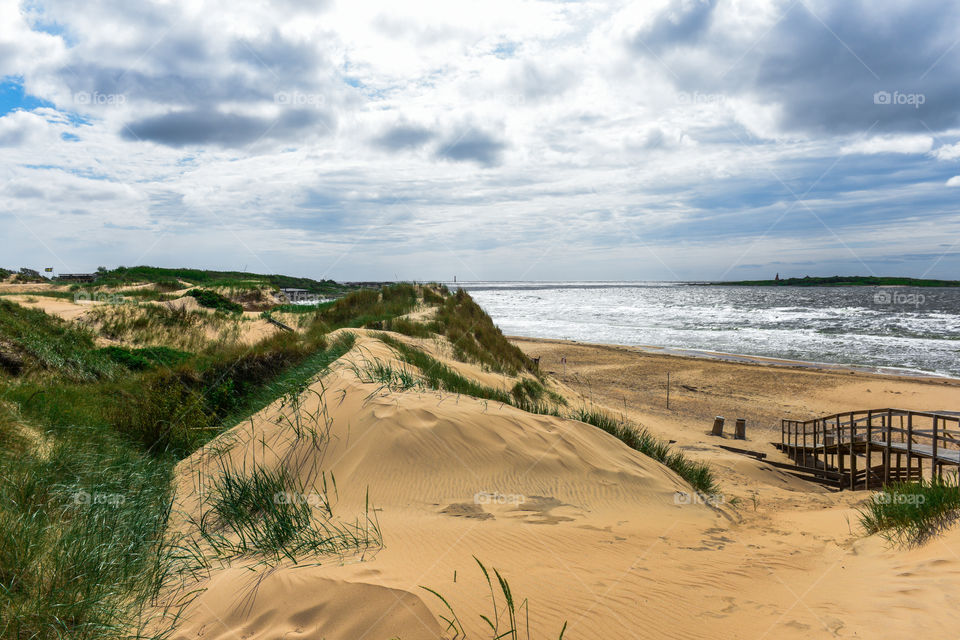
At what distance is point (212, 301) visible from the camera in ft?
83.4

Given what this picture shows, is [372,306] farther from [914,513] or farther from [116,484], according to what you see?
[914,513]

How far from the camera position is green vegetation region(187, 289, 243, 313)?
982 inches

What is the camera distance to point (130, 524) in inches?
173

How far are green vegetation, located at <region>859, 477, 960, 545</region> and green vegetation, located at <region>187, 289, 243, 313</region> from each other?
25.2 meters

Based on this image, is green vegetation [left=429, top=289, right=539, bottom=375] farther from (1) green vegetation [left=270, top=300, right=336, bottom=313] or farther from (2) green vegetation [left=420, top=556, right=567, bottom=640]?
(2) green vegetation [left=420, top=556, right=567, bottom=640]

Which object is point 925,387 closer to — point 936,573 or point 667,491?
point 667,491

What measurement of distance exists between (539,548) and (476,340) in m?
13.1

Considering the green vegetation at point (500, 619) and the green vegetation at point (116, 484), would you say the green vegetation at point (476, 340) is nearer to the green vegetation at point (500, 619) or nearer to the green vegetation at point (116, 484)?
the green vegetation at point (116, 484)

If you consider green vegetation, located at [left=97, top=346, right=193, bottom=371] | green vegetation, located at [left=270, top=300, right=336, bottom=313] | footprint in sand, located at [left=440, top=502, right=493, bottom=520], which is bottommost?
footprint in sand, located at [left=440, top=502, right=493, bottom=520]

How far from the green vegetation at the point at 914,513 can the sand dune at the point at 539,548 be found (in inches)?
10.5

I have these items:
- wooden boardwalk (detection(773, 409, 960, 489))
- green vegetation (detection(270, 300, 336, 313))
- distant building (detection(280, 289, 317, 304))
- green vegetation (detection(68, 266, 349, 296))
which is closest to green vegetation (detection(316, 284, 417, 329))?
green vegetation (detection(270, 300, 336, 313))

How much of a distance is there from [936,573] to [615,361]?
89.4ft

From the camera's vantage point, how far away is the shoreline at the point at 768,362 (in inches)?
1009

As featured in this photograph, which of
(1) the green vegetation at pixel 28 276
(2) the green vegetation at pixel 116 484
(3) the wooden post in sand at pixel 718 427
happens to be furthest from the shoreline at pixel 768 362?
(1) the green vegetation at pixel 28 276
